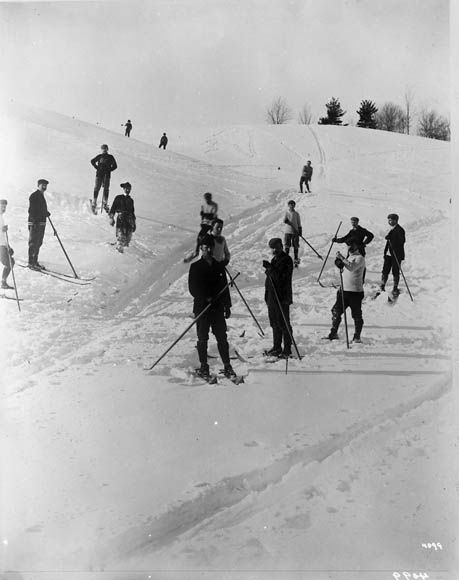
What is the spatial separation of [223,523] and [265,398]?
90 centimetres

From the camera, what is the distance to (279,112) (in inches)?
182

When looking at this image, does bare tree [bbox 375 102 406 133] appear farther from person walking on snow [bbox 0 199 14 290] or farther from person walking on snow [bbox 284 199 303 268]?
person walking on snow [bbox 0 199 14 290]

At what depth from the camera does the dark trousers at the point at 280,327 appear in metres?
4.13

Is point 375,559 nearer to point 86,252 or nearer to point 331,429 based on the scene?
point 331,429

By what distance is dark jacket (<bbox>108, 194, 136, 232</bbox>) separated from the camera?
14.6 ft

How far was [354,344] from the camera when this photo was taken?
4.23 metres

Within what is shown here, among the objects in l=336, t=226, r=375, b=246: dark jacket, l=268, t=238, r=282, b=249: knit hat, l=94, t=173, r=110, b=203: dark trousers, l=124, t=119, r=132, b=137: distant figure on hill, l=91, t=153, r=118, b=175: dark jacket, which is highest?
l=124, t=119, r=132, b=137: distant figure on hill

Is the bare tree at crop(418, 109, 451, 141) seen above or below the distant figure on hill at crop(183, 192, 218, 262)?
above

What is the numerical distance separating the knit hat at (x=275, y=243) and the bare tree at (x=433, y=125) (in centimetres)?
145

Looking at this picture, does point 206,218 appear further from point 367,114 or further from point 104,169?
point 367,114

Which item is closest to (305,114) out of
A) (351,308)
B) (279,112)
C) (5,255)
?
(279,112)

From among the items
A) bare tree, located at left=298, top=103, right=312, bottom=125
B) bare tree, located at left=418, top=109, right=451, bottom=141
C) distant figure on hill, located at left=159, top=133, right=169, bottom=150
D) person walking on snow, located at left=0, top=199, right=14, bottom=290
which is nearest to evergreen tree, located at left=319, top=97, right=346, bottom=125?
bare tree, located at left=298, top=103, right=312, bottom=125

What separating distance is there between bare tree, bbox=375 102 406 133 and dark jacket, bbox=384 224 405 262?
0.91 meters

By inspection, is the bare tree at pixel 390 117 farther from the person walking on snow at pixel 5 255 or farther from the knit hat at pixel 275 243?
the person walking on snow at pixel 5 255
